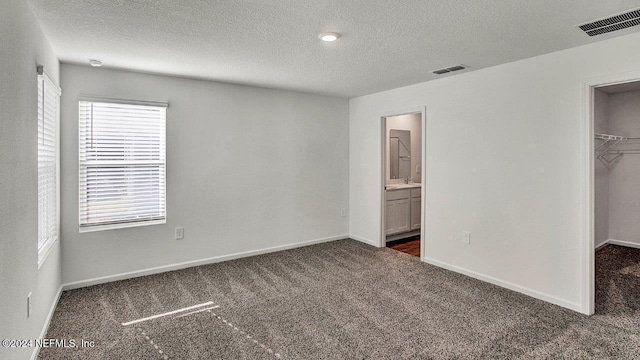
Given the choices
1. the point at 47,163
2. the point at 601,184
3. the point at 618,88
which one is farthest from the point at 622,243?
the point at 47,163

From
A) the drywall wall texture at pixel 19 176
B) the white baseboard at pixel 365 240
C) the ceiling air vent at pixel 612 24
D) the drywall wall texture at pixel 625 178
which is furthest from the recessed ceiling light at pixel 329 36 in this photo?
the drywall wall texture at pixel 625 178

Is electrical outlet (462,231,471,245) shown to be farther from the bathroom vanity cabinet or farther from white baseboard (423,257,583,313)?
the bathroom vanity cabinet

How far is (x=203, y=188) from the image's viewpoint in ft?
14.0

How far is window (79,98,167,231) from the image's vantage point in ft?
11.8

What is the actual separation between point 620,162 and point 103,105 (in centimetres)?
705

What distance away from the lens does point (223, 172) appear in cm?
441

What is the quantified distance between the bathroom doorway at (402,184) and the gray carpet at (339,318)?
1327 millimetres

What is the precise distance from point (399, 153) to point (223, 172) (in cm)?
318

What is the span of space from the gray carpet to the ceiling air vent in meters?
2.28

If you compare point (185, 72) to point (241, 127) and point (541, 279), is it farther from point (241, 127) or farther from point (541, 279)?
point (541, 279)

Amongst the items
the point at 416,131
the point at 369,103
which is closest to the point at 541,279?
the point at 369,103

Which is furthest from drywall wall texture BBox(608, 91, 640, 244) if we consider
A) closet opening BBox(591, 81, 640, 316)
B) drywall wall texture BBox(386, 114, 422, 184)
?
drywall wall texture BBox(386, 114, 422, 184)

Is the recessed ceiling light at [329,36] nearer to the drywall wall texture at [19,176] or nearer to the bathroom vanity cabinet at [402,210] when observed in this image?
the drywall wall texture at [19,176]

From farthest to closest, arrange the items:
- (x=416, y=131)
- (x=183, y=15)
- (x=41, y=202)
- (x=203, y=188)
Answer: (x=416, y=131) < (x=203, y=188) < (x=41, y=202) < (x=183, y=15)
